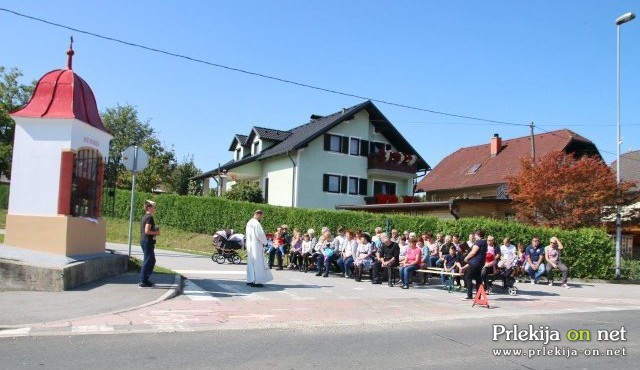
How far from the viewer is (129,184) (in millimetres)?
47188

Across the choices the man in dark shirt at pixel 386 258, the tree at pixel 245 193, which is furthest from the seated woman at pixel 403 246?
the tree at pixel 245 193

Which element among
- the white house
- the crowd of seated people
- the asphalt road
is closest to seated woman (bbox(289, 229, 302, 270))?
the crowd of seated people

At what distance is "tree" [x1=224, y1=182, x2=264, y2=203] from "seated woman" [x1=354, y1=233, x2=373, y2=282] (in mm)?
19681

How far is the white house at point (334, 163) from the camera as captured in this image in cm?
3778

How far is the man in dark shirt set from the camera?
16094 millimetres

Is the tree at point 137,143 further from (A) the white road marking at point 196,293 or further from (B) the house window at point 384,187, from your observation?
(A) the white road marking at point 196,293

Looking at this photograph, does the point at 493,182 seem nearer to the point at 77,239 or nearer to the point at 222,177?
the point at 222,177

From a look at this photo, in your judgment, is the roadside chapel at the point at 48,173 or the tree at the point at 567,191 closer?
the roadside chapel at the point at 48,173

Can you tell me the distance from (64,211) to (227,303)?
420 cm

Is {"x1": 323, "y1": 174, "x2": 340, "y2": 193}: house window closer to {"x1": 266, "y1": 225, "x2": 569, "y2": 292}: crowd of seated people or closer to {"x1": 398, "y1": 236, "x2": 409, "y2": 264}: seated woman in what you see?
{"x1": 266, "y1": 225, "x2": 569, "y2": 292}: crowd of seated people

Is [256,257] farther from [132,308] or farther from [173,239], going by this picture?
[173,239]

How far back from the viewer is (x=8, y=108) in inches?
1913

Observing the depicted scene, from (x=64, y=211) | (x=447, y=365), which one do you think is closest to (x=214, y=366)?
(x=447, y=365)

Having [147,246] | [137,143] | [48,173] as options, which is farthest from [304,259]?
[137,143]
